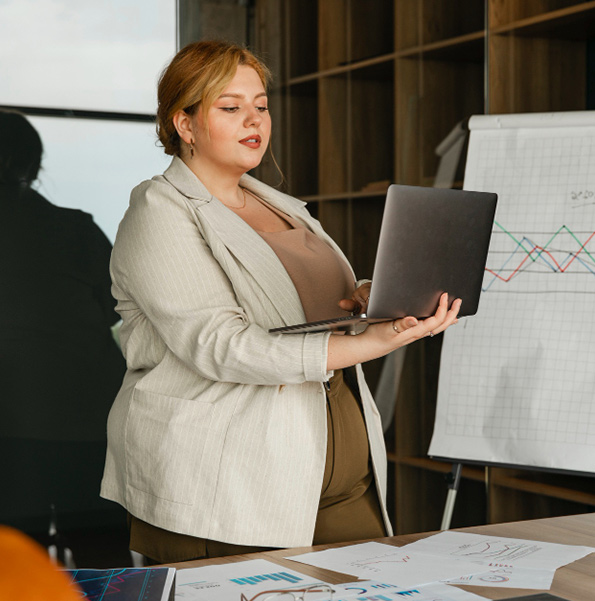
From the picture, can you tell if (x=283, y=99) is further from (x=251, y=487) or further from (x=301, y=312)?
(x=251, y=487)

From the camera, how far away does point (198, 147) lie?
5.26 ft

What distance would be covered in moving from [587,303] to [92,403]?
1726 millimetres

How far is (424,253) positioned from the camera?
136 centimetres

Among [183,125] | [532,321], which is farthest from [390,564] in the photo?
[532,321]

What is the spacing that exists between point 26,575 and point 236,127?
1204 mm

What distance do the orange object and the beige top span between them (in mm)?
1121

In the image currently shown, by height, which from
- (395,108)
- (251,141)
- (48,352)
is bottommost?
(48,352)

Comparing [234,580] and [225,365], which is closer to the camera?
[234,580]

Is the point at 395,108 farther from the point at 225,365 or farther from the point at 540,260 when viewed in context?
the point at 225,365

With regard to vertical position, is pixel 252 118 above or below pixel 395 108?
below

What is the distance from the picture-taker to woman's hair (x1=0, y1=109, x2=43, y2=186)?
114 inches

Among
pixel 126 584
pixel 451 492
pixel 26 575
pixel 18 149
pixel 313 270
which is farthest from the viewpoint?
pixel 18 149

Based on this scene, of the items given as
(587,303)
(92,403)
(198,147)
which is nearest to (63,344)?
(92,403)

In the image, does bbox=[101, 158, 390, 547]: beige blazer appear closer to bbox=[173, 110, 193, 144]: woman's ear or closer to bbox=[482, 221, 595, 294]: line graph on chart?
bbox=[173, 110, 193, 144]: woman's ear
